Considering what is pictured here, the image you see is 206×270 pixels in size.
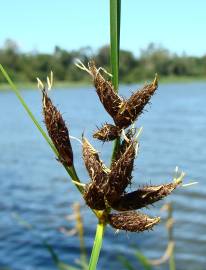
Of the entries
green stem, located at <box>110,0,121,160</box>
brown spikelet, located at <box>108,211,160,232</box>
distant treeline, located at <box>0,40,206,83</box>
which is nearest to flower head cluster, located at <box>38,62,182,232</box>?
brown spikelet, located at <box>108,211,160,232</box>

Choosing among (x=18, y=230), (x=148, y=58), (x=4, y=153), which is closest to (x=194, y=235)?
(x=18, y=230)

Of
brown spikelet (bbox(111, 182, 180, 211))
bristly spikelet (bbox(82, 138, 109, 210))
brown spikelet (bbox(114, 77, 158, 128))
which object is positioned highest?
brown spikelet (bbox(114, 77, 158, 128))

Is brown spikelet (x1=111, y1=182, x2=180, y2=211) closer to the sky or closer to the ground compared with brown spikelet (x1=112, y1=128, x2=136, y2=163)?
closer to the ground

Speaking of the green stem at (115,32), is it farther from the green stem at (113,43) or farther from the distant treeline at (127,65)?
the distant treeline at (127,65)

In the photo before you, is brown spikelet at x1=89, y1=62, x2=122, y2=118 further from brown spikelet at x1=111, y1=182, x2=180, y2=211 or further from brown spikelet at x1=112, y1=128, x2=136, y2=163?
brown spikelet at x1=111, y1=182, x2=180, y2=211

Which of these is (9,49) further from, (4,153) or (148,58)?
(4,153)

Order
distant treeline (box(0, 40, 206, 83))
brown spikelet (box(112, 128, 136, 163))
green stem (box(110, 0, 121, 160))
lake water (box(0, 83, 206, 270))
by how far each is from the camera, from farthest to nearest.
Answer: distant treeline (box(0, 40, 206, 83))
lake water (box(0, 83, 206, 270))
brown spikelet (box(112, 128, 136, 163))
green stem (box(110, 0, 121, 160))

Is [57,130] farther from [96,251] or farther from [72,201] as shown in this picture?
[72,201]
